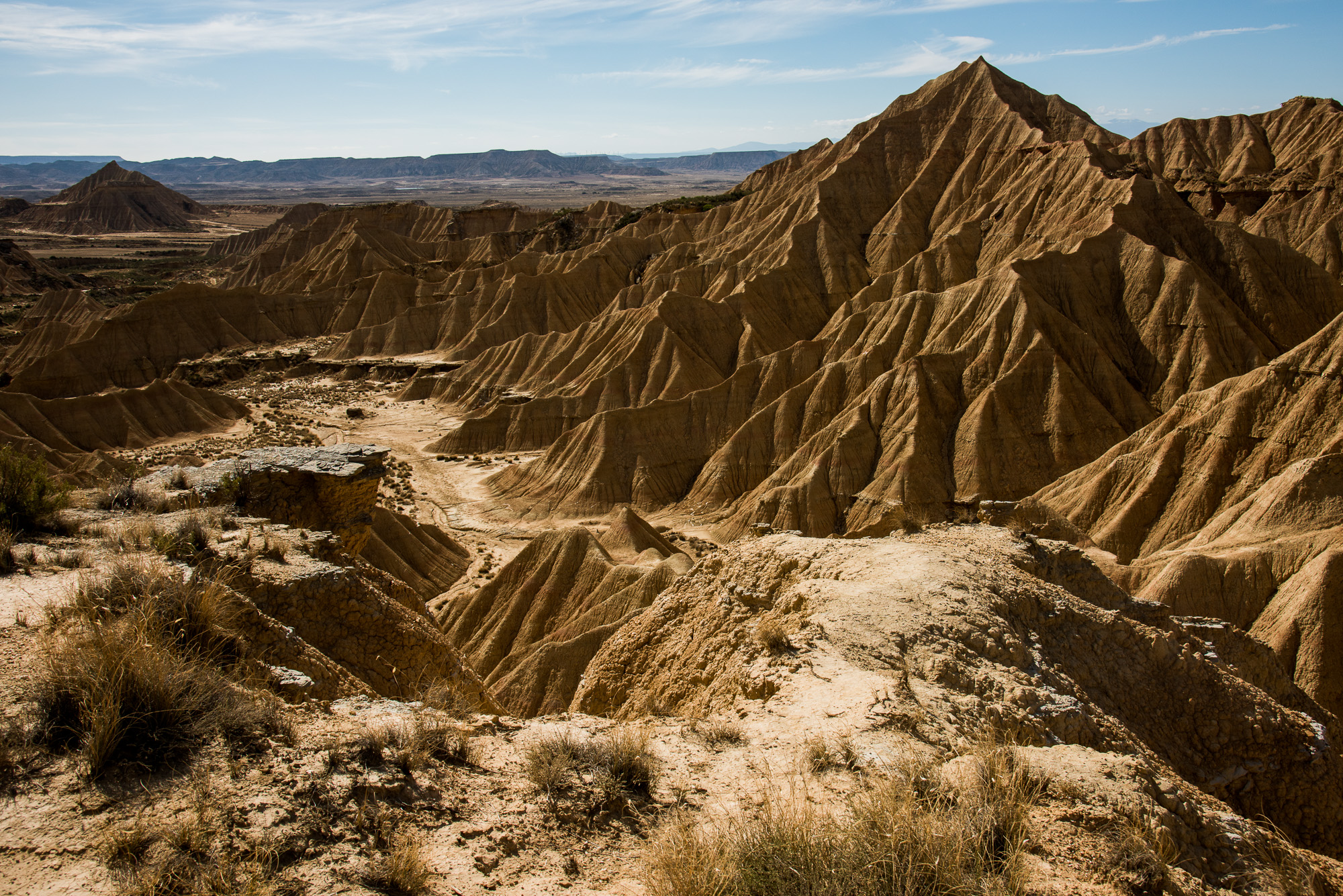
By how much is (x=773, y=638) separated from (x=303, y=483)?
12373 mm

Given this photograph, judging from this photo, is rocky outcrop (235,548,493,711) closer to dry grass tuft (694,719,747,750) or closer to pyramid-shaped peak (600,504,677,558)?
dry grass tuft (694,719,747,750)

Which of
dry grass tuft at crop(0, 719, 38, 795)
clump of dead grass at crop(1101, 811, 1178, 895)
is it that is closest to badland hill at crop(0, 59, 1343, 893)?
clump of dead grass at crop(1101, 811, 1178, 895)

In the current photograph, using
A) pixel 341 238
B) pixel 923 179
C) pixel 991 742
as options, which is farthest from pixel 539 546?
pixel 341 238

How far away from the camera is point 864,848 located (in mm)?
5059

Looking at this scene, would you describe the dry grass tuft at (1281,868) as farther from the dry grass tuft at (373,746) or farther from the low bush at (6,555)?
the low bush at (6,555)

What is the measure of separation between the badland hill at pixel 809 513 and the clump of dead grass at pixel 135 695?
25 cm

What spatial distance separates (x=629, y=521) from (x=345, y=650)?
19632 mm

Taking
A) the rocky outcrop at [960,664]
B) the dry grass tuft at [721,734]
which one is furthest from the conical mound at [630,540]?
the dry grass tuft at [721,734]

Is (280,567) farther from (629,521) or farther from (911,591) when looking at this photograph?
(629,521)

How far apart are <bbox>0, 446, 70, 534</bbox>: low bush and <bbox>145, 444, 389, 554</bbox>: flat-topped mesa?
3.44 meters

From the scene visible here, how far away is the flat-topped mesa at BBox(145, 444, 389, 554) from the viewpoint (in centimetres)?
1648

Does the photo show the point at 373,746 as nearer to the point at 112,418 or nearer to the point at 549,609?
the point at 549,609

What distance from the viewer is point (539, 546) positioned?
1066 inches

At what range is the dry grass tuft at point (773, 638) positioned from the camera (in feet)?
31.4
